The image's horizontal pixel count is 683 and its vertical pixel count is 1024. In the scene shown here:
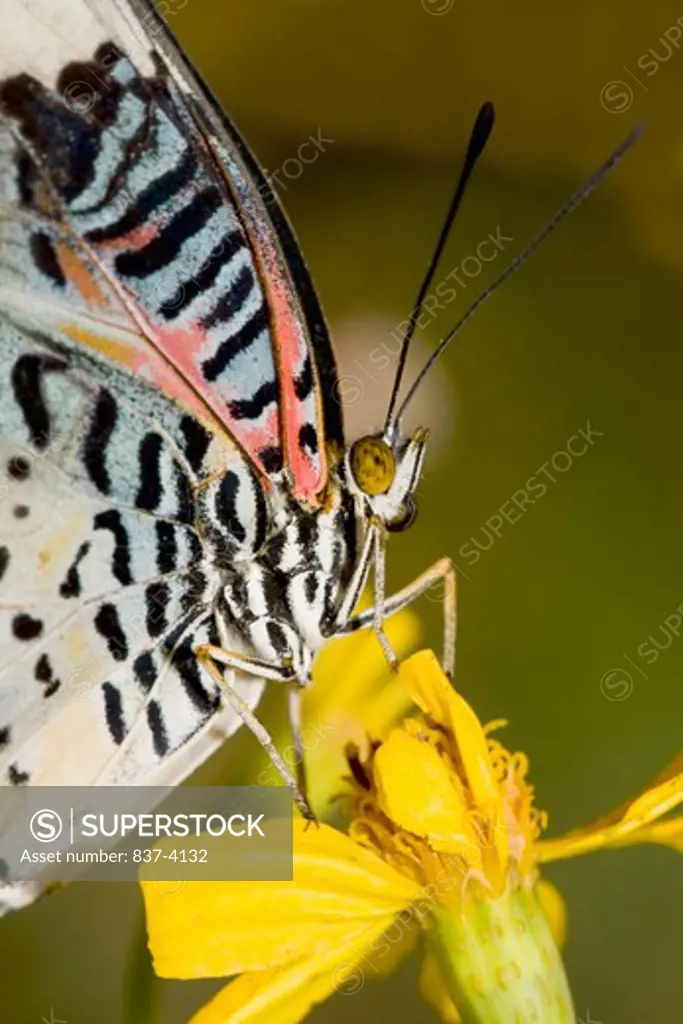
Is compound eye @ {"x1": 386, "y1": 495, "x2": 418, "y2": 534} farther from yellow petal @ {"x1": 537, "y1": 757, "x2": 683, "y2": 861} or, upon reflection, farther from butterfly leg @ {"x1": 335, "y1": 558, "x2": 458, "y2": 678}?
yellow petal @ {"x1": 537, "y1": 757, "x2": 683, "y2": 861}

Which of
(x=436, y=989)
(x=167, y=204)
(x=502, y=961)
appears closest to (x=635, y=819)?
(x=502, y=961)

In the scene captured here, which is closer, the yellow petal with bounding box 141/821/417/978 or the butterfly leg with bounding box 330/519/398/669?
the yellow petal with bounding box 141/821/417/978

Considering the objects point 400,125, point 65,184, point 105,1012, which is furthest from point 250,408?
point 400,125

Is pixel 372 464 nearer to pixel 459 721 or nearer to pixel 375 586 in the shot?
pixel 375 586

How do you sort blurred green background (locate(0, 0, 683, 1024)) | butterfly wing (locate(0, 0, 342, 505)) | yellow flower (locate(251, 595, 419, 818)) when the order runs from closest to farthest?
butterfly wing (locate(0, 0, 342, 505)) → yellow flower (locate(251, 595, 419, 818)) → blurred green background (locate(0, 0, 683, 1024))

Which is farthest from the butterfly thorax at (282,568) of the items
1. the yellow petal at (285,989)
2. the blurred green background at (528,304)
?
the blurred green background at (528,304)

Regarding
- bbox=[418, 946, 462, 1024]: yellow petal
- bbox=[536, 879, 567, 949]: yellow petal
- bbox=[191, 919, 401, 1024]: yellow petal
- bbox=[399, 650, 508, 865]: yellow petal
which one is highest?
bbox=[399, 650, 508, 865]: yellow petal

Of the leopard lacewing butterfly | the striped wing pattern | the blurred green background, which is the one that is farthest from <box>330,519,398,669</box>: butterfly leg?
the blurred green background
